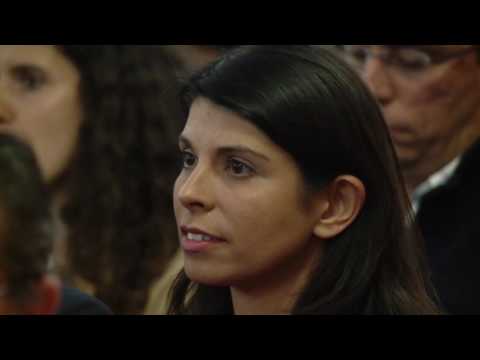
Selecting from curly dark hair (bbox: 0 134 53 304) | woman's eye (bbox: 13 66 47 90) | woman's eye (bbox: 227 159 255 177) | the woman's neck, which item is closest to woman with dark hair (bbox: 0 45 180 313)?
woman's eye (bbox: 13 66 47 90)


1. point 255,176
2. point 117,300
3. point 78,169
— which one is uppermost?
point 255,176

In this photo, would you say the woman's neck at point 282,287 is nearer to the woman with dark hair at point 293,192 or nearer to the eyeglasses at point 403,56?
the woman with dark hair at point 293,192

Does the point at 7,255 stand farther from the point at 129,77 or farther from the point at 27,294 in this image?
the point at 129,77

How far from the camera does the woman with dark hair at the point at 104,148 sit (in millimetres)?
2955

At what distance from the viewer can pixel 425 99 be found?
3.01 m

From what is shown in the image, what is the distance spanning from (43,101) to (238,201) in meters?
1.25

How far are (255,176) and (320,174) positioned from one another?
0.13m

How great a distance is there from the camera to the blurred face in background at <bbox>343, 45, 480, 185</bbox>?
2957 millimetres

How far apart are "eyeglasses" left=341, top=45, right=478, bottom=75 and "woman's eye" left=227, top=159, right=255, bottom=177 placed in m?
1.01

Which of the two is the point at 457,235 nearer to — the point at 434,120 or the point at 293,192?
the point at 434,120

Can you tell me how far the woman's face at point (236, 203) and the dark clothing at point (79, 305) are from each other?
36 centimetres

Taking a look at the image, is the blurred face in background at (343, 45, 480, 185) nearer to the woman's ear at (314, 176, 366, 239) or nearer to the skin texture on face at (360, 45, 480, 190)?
the skin texture on face at (360, 45, 480, 190)
